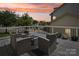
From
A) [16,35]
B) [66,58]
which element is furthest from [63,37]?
[16,35]

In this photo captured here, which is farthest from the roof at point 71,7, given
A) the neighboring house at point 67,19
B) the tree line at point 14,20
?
the tree line at point 14,20

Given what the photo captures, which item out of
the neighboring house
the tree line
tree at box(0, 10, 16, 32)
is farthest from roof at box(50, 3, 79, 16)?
tree at box(0, 10, 16, 32)

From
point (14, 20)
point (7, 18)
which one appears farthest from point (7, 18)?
point (14, 20)

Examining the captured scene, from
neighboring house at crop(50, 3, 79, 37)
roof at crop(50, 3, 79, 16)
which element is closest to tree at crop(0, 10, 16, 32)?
neighboring house at crop(50, 3, 79, 37)

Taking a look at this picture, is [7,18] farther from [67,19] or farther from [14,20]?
[67,19]

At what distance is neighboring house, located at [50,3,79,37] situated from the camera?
2170 mm

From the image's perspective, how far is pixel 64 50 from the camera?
7.15ft

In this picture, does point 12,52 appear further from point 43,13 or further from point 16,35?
point 43,13

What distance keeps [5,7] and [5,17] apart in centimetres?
13

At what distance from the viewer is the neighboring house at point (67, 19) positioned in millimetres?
2170

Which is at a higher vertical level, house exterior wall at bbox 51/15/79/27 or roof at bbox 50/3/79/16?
roof at bbox 50/3/79/16

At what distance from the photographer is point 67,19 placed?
2.19m

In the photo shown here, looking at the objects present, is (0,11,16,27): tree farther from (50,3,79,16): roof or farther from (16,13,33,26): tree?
(50,3,79,16): roof

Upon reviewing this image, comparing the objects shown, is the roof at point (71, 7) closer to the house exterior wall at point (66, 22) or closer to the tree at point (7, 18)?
the house exterior wall at point (66, 22)
